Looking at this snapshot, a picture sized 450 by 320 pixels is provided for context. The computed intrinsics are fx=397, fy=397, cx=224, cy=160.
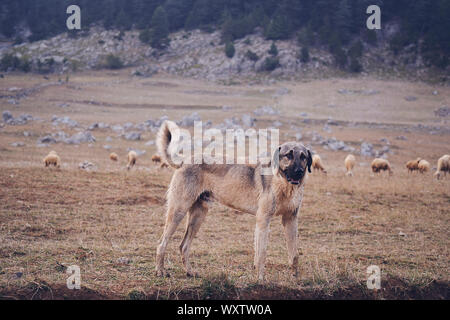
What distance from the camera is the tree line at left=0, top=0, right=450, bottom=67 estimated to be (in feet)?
219

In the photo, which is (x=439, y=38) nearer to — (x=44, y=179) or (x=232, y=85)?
(x=232, y=85)

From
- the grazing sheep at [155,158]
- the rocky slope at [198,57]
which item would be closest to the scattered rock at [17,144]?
the grazing sheep at [155,158]

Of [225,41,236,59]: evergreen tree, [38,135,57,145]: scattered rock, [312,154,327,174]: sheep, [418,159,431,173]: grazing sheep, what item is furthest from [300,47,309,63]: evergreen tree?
[312,154,327,174]: sheep

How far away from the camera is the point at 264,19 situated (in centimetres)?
7700

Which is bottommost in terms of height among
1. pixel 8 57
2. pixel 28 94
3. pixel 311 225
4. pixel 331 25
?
pixel 311 225

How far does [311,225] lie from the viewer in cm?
956

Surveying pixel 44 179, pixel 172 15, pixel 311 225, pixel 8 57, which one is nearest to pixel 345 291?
pixel 311 225

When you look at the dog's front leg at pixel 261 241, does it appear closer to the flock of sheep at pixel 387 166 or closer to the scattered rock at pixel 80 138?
the flock of sheep at pixel 387 166

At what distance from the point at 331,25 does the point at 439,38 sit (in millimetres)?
18071

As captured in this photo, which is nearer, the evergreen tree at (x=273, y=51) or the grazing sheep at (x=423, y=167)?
the grazing sheep at (x=423, y=167)

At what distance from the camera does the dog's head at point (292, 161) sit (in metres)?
5.31

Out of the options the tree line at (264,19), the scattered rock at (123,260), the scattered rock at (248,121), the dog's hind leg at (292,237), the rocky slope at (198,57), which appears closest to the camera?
the dog's hind leg at (292,237)

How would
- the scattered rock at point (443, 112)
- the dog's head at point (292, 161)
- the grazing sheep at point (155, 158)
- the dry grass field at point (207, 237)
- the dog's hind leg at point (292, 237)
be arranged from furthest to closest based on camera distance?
1. the scattered rock at point (443, 112)
2. the grazing sheep at point (155, 158)
3. the dog's hind leg at point (292, 237)
4. the dog's head at point (292, 161)
5. the dry grass field at point (207, 237)
